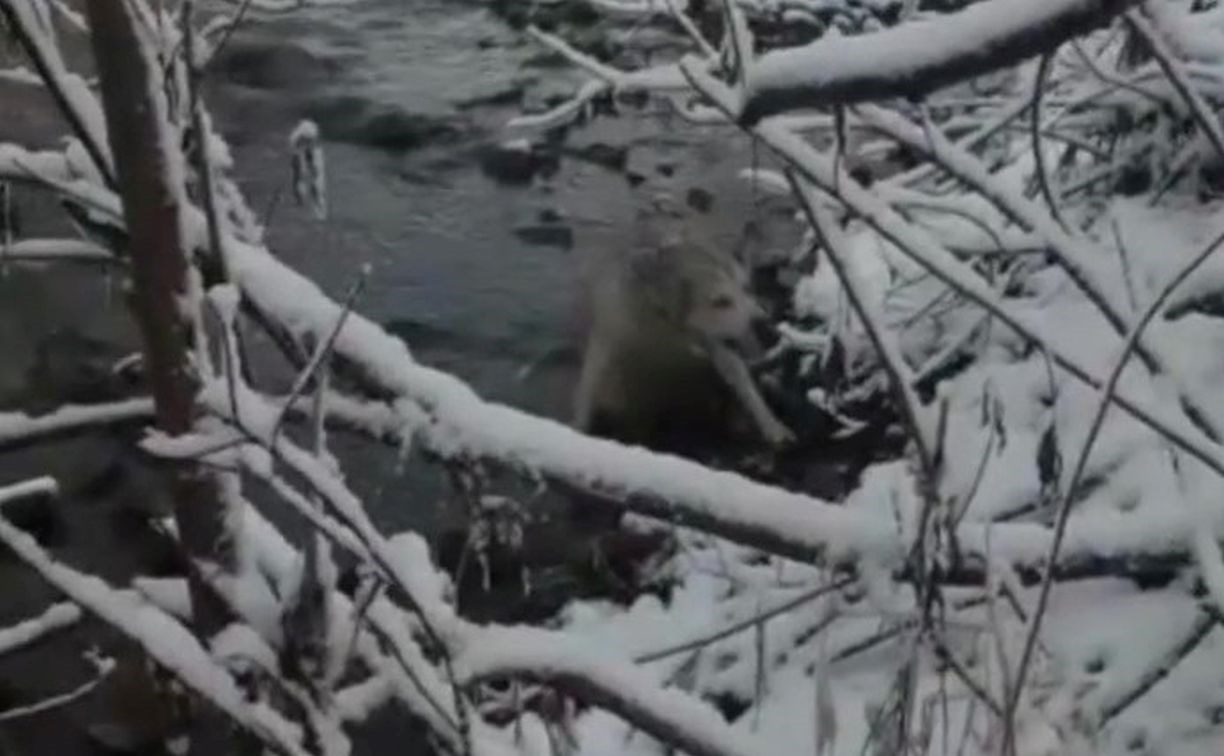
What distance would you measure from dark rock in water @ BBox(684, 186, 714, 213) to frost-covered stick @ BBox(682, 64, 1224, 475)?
7.25 m

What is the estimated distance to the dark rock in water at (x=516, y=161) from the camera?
34.7ft

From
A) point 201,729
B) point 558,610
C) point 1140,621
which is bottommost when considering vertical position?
point 558,610

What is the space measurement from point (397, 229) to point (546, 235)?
0.73 metres

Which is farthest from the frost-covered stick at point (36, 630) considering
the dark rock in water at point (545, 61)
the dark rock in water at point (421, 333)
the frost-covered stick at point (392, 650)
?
the dark rock in water at point (545, 61)

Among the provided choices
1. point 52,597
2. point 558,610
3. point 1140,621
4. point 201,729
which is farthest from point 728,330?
point 201,729

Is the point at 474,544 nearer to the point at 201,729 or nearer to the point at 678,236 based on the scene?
the point at 201,729

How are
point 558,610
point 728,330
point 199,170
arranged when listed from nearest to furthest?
point 199,170 → point 558,610 → point 728,330

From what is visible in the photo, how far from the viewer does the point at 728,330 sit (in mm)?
8578

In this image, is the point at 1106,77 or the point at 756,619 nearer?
the point at 756,619

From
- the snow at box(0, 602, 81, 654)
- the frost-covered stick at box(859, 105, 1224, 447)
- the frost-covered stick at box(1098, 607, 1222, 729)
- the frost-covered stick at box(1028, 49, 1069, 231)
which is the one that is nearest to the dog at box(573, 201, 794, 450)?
the frost-covered stick at box(1098, 607, 1222, 729)

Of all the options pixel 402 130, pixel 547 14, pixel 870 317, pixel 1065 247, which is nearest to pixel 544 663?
pixel 870 317

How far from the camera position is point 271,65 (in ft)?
40.6

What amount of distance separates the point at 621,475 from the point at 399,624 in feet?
1.16

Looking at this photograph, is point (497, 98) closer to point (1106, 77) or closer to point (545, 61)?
point (545, 61)
